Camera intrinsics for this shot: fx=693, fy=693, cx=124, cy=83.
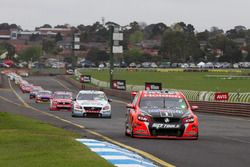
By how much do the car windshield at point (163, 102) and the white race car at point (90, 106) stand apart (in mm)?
12502

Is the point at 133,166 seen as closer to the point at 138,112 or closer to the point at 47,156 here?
the point at 47,156

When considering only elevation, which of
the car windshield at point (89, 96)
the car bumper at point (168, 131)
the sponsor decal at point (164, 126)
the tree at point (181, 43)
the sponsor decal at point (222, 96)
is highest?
the tree at point (181, 43)

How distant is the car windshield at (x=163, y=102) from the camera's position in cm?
1900

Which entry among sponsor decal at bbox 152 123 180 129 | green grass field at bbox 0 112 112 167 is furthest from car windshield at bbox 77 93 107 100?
green grass field at bbox 0 112 112 167

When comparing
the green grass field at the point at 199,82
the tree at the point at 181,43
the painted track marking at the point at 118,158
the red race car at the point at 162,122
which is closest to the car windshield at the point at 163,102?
the red race car at the point at 162,122

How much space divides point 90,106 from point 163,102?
41.8ft

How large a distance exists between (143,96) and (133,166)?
896cm

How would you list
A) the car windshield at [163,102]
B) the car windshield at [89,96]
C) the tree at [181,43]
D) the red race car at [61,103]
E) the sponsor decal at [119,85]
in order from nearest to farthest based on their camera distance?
the car windshield at [163,102], the car windshield at [89,96], the red race car at [61,103], the sponsor decal at [119,85], the tree at [181,43]

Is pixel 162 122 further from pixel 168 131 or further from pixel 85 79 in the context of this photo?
pixel 85 79

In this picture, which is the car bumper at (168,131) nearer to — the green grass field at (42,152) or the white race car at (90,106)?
the green grass field at (42,152)

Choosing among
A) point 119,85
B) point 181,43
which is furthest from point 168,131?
point 181,43

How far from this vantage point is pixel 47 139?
15.1 meters

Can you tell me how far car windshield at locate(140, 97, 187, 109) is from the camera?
1900 cm

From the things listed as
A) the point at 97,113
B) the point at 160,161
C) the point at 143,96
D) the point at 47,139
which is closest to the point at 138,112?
the point at 143,96
